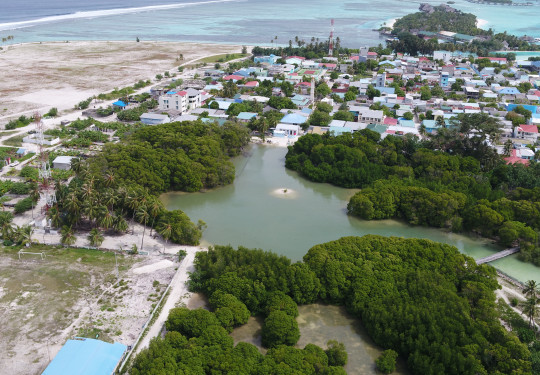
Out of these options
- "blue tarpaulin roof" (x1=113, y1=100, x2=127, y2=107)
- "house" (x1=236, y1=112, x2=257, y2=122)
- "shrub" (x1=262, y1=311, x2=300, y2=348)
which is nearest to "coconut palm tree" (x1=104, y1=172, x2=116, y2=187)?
"shrub" (x1=262, y1=311, x2=300, y2=348)

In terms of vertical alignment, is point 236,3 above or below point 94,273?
above

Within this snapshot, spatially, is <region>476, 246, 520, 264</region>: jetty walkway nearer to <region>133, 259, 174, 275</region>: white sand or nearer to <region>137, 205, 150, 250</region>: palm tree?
<region>133, 259, 174, 275</region>: white sand

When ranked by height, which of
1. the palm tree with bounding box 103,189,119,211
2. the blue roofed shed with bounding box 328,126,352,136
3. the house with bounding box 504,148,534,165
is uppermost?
the palm tree with bounding box 103,189,119,211

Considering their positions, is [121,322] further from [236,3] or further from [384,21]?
[236,3]

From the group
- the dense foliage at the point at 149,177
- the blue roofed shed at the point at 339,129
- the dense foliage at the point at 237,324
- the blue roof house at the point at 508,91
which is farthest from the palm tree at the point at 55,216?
the blue roof house at the point at 508,91

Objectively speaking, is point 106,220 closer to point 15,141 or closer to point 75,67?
point 15,141

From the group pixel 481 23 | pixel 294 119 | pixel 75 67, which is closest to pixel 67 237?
pixel 294 119

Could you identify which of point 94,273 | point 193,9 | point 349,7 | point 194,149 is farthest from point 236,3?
point 94,273
